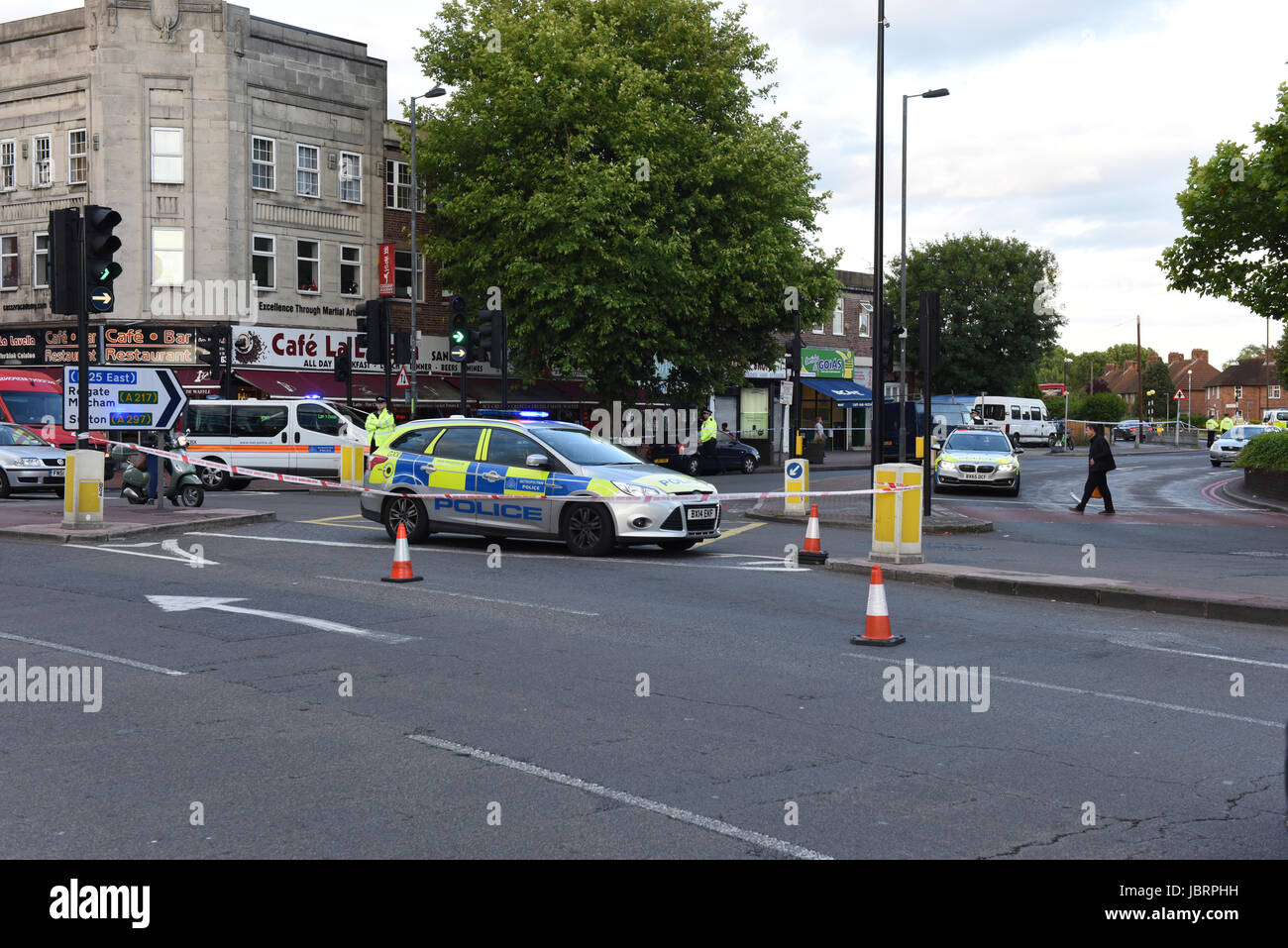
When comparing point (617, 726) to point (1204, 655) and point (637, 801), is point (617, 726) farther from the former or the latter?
point (1204, 655)

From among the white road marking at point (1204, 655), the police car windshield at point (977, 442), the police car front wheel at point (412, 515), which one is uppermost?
the police car windshield at point (977, 442)

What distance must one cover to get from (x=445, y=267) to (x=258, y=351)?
613 cm

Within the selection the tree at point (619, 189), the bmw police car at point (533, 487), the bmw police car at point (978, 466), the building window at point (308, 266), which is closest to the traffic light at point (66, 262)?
the bmw police car at point (533, 487)

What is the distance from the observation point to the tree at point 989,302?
68.1 metres

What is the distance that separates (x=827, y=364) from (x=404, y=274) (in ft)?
77.9

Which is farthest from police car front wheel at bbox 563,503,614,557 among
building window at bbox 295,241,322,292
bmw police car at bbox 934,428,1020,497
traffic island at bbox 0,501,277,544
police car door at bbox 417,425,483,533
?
building window at bbox 295,241,322,292

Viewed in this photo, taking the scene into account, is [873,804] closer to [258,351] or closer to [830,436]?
[258,351]

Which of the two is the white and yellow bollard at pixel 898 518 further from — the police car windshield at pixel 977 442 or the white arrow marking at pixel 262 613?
the police car windshield at pixel 977 442

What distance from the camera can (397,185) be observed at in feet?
138

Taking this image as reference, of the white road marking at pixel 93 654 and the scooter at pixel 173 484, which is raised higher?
the scooter at pixel 173 484

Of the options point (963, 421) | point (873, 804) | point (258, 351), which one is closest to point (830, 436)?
point (963, 421)

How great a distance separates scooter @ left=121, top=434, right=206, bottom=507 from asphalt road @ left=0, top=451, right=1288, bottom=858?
813 cm

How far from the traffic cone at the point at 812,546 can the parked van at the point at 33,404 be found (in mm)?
20610

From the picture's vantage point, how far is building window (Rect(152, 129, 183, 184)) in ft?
120
